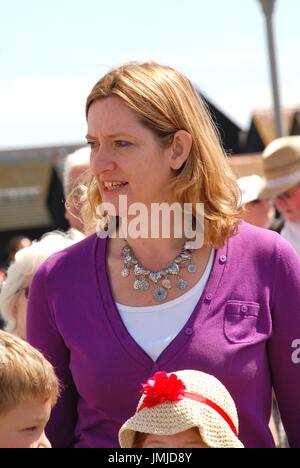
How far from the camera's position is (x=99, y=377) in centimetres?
322

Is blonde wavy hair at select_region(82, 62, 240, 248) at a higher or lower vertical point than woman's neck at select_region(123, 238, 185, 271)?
higher

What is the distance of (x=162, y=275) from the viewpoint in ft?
11.1

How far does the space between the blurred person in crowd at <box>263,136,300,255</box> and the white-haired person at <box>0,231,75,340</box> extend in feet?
4.23

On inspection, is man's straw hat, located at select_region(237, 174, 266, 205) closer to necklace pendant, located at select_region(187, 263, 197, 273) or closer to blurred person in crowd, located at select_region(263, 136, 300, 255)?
blurred person in crowd, located at select_region(263, 136, 300, 255)

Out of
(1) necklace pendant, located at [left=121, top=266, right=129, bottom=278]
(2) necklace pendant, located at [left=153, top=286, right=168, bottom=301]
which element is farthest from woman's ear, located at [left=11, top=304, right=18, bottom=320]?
(2) necklace pendant, located at [left=153, top=286, right=168, bottom=301]

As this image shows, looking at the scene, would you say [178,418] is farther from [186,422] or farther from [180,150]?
[180,150]

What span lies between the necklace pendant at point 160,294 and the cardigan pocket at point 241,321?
212mm

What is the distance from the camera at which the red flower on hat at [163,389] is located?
275 centimetres

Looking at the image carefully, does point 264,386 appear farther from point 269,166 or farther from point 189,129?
point 269,166

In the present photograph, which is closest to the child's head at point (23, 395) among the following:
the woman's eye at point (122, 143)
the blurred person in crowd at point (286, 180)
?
the woman's eye at point (122, 143)

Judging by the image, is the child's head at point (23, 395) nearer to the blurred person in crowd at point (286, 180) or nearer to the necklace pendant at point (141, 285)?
the necklace pendant at point (141, 285)

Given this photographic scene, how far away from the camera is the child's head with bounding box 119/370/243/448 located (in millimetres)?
2738

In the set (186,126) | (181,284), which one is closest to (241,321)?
(181,284)

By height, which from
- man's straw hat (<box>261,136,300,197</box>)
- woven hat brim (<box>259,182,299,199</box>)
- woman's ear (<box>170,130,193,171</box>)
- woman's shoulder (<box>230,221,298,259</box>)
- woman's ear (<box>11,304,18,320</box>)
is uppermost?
woman's ear (<box>170,130,193,171</box>)
